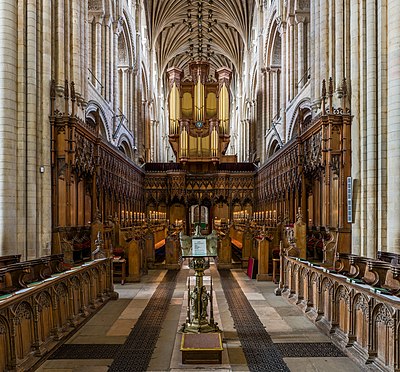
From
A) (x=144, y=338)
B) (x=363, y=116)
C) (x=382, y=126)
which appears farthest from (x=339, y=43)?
(x=144, y=338)

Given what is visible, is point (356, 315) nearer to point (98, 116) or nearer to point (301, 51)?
point (98, 116)

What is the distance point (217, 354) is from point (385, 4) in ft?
29.8

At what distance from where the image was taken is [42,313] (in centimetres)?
609

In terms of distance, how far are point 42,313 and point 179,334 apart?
7.10 feet

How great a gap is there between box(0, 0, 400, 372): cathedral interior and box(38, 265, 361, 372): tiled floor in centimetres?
4

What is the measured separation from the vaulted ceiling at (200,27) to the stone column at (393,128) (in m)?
25.8

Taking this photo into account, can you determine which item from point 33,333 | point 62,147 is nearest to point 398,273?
point 33,333

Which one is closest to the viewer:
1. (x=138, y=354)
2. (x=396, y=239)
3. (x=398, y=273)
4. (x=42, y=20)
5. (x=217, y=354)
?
(x=217, y=354)

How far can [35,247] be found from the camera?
11070mm

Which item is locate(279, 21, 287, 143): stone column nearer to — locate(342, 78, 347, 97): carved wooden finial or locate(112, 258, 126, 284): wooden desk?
locate(342, 78, 347, 97): carved wooden finial

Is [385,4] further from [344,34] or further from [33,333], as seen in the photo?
[33,333]

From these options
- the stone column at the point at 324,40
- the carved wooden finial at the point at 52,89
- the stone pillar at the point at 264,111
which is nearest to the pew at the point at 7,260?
the carved wooden finial at the point at 52,89

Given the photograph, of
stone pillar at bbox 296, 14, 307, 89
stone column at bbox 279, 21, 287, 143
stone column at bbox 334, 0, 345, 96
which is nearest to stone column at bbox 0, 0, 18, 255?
stone column at bbox 334, 0, 345, 96

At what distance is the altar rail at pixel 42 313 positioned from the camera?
16.4ft
